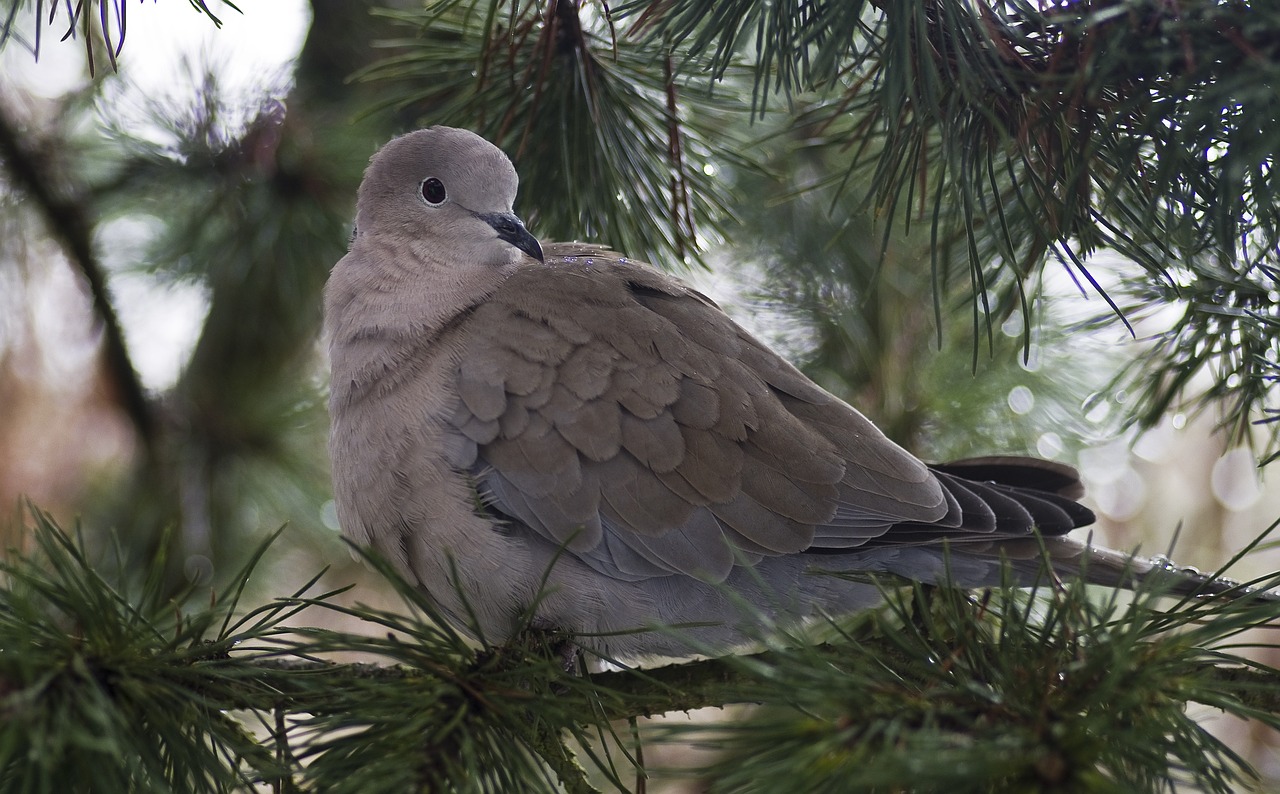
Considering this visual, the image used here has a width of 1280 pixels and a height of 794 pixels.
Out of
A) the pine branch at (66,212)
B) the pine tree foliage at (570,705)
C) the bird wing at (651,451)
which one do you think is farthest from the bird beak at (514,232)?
the pine branch at (66,212)

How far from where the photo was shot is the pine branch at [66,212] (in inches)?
88.0

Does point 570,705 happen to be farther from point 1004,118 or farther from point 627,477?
point 1004,118

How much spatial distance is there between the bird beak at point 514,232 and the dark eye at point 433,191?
12 centimetres

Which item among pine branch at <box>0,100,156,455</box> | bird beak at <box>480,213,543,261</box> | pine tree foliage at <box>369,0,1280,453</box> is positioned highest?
pine tree foliage at <box>369,0,1280,453</box>

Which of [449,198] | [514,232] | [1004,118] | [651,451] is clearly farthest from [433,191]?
[1004,118]

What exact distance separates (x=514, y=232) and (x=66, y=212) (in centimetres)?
122

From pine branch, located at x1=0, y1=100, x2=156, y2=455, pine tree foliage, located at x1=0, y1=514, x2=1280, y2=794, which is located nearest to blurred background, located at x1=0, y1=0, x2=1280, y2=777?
pine branch, located at x1=0, y1=100, x2=156, y2=455

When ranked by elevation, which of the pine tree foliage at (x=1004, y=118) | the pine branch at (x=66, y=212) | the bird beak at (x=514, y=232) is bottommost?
the pine branch at (x=66, y=212)

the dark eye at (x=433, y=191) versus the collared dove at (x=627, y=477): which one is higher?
the dark eye at (x=433, y=191)

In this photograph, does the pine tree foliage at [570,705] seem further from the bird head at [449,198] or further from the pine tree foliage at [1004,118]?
the bird head at [449,198]

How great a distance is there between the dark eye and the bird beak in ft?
0.40

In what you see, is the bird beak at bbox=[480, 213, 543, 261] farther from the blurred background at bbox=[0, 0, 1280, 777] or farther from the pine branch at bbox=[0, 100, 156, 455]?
the pine branch at bbox=[0, 100, 156, 455]

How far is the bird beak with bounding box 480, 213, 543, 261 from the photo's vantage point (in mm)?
1659

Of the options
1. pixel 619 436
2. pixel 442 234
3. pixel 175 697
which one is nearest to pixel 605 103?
pixel 442 234
